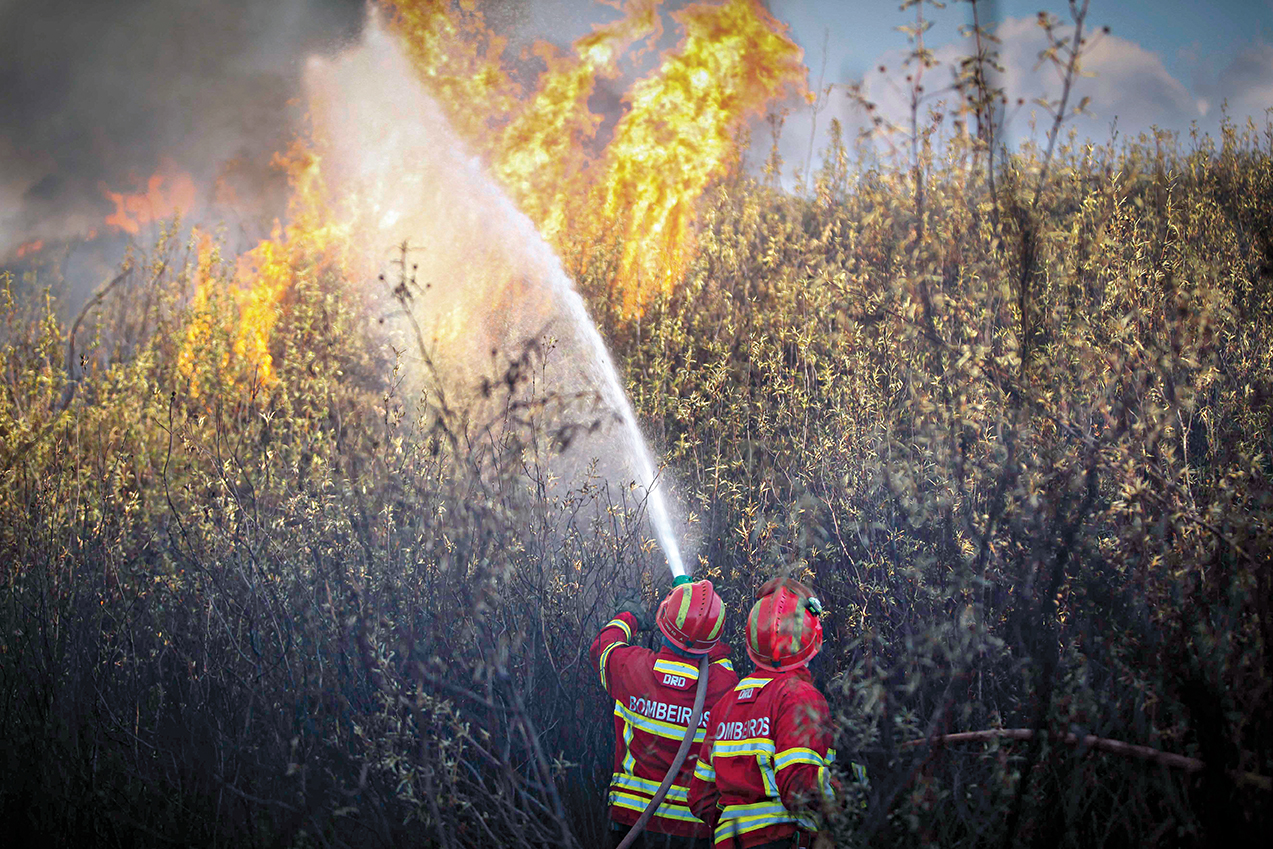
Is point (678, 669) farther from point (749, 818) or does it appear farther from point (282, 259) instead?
point (282, 259)

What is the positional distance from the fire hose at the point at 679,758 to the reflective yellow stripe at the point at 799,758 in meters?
0.50

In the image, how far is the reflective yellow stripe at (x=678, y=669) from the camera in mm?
3312

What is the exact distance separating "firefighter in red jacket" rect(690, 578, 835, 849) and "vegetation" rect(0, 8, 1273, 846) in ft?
0.59

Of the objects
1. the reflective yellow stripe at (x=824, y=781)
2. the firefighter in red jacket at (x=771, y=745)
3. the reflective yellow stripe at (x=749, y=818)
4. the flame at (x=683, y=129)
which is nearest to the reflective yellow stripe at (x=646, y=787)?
the firefighter in red jacket at (x=771, y=745)

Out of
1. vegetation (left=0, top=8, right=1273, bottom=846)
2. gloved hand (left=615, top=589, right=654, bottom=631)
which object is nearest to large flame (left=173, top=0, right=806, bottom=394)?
vegetation (left=0, top=8, right=1273, bottom=846)

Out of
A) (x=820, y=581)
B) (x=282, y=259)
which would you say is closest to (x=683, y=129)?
(x=282, y=259)

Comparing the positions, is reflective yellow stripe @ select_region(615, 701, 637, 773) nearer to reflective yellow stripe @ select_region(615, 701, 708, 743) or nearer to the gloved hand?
reflective yellow stripe @ select_region(615, 701, 708, 743)

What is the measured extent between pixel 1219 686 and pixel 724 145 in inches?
319

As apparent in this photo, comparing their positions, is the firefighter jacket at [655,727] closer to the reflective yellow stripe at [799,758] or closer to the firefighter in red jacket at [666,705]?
the firefighter in red jacket at [666,705]

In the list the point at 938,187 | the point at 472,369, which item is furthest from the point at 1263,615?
the point at 472,369

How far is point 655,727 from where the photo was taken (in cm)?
330

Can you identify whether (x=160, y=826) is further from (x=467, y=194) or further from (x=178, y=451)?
(x=467, y=194)

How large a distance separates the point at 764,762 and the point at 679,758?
14.8 inches

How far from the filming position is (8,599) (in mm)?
4984
